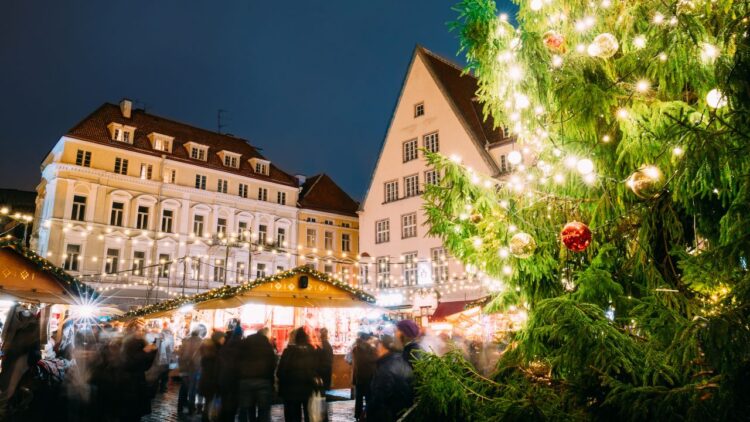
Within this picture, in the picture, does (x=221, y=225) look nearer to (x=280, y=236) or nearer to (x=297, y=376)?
(x=280, y=236)

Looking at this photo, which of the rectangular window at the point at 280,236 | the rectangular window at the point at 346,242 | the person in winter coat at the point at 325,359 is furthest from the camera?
the rectangular window at the point at 346,242

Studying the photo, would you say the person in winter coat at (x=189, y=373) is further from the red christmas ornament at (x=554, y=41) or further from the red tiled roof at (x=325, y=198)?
the red tiled roof at (x=325, y=198)

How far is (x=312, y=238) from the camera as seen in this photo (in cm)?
4312

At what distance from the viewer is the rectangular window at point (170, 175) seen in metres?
35.8

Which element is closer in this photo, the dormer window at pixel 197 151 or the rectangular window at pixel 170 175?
the rectangular window at pixel 170 175

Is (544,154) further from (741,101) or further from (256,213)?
(256,213)

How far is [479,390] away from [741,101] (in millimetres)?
2559

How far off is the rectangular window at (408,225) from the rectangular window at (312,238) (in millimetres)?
16378

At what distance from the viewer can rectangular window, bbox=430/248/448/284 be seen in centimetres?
2544

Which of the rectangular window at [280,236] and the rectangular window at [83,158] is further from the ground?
the rectangular window at [83,158]

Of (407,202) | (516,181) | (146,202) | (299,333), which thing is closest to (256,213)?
(146,202)

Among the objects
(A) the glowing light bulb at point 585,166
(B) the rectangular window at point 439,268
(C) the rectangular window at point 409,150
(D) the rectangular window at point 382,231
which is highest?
(C) the rectangular window at point 409,150

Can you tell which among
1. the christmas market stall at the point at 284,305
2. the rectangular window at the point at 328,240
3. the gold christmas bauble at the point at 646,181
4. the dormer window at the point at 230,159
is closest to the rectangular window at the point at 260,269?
the rectangular window at the point at 328,240

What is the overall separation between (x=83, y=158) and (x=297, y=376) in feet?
101
